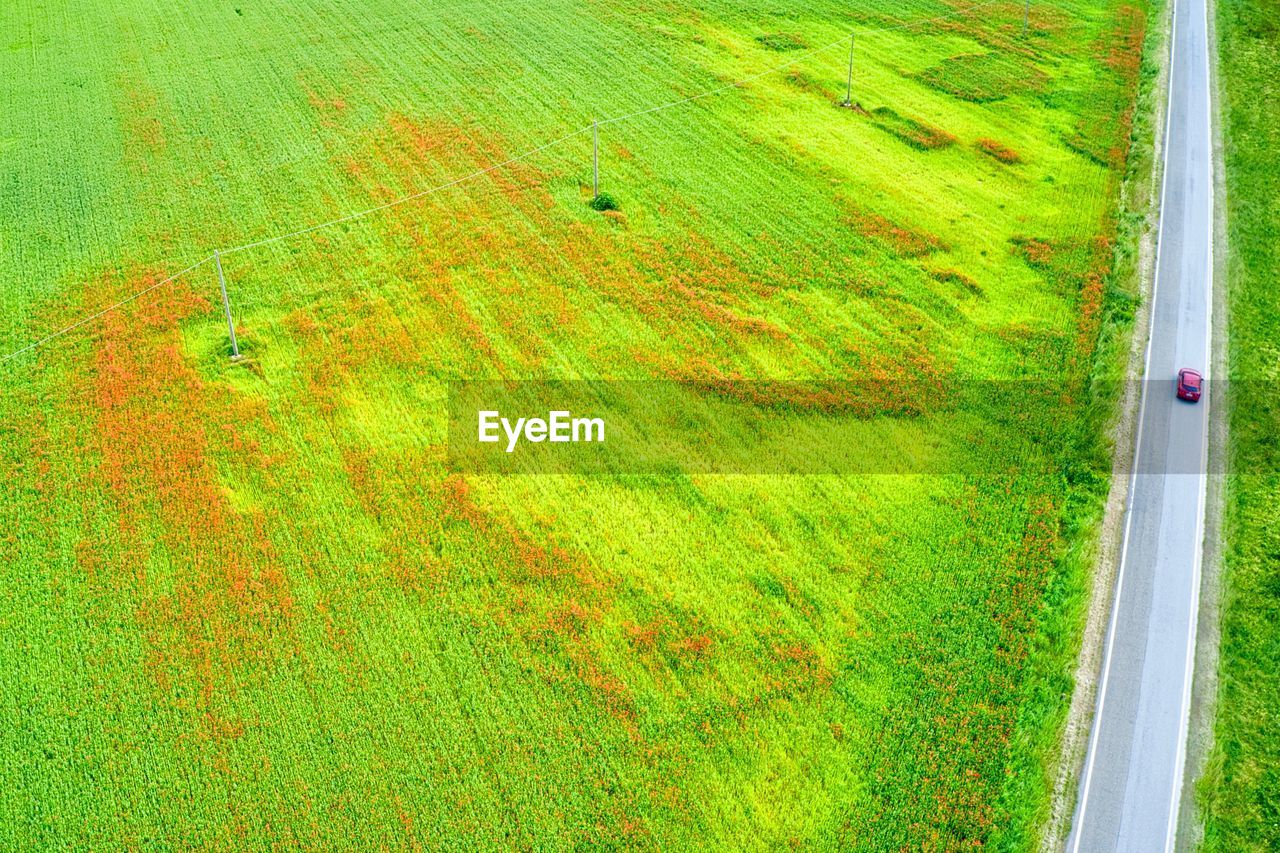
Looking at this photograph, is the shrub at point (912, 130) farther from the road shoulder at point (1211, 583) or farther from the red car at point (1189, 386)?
the red car at point (1189, 386)

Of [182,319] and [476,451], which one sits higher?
[182,319]

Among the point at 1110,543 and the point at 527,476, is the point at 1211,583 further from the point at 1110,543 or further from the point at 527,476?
the point at 527,476

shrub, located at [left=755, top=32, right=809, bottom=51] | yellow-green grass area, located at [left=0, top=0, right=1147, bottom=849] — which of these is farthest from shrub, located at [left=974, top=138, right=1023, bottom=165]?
shrub, located at [left=755, top=32, right=809, bottom=51]

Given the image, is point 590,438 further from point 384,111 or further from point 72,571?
point 384,111

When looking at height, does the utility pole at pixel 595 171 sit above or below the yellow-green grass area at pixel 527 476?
above

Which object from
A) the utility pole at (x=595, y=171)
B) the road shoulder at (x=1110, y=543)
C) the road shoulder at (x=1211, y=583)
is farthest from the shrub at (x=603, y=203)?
the road shoulder at (x=1211, y=583)

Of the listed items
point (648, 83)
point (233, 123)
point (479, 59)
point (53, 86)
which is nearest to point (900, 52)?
point (648, 83)
